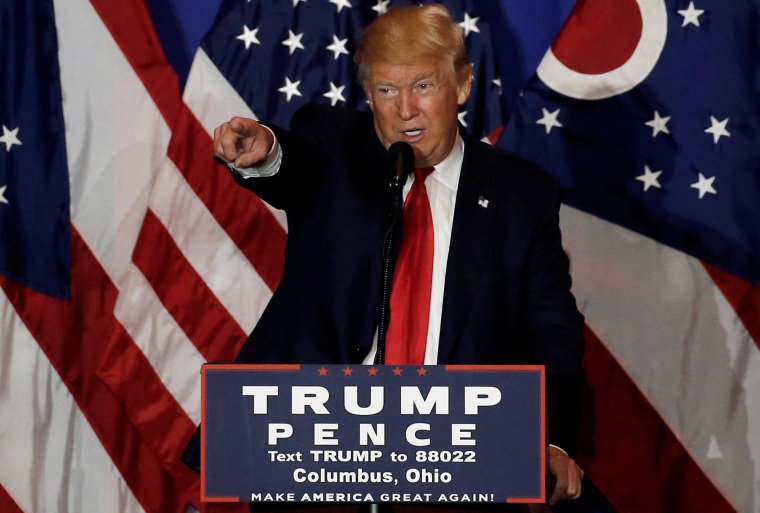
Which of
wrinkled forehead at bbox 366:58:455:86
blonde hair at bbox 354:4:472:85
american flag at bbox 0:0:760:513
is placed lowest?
american flag at bbox 0:0:760:513

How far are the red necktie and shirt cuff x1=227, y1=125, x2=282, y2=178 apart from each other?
279mm

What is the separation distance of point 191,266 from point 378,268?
107 cm

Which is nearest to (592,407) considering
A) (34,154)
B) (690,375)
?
(690,375)

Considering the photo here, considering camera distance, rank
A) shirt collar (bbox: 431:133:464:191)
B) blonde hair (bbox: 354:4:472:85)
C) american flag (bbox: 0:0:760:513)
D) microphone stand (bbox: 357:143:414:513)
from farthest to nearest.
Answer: american flag (bbox: 0:0:760:513) → shirt collar (bbox: 431:133:464:191) → blonde hair (bbox: 354:4:472:85) → microphone stand (bbox: 357:143:414:513)

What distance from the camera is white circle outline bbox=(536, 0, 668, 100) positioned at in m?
2.96

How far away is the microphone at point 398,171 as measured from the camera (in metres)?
1.57

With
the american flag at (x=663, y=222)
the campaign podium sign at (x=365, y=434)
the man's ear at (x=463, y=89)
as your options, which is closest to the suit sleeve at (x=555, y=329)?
the man's ear at (x=463, y=89)

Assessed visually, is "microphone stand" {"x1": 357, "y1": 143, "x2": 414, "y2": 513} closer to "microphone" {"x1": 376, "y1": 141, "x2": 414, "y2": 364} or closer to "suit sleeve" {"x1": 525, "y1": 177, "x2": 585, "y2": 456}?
"microphone" {"x1": 376, "y1": 141, "x2": 414, "y2": 364}

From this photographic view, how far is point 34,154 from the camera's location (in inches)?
121

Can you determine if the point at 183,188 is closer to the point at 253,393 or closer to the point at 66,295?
the point at 66,295

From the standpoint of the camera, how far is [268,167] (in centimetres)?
195

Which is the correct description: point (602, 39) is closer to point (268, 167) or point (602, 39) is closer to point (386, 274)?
point (268, 167)

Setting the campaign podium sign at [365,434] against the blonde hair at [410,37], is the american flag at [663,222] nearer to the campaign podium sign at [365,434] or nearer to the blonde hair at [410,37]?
the blonde hair at [410,37]

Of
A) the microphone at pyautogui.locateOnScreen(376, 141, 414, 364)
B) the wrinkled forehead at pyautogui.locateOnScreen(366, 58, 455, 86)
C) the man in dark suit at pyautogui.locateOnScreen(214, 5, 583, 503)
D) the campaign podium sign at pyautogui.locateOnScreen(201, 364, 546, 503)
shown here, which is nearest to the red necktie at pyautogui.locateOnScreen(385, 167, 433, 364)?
the man in dark suit at pyautogui.locateOnScreen(214, 5, 583, 503)
